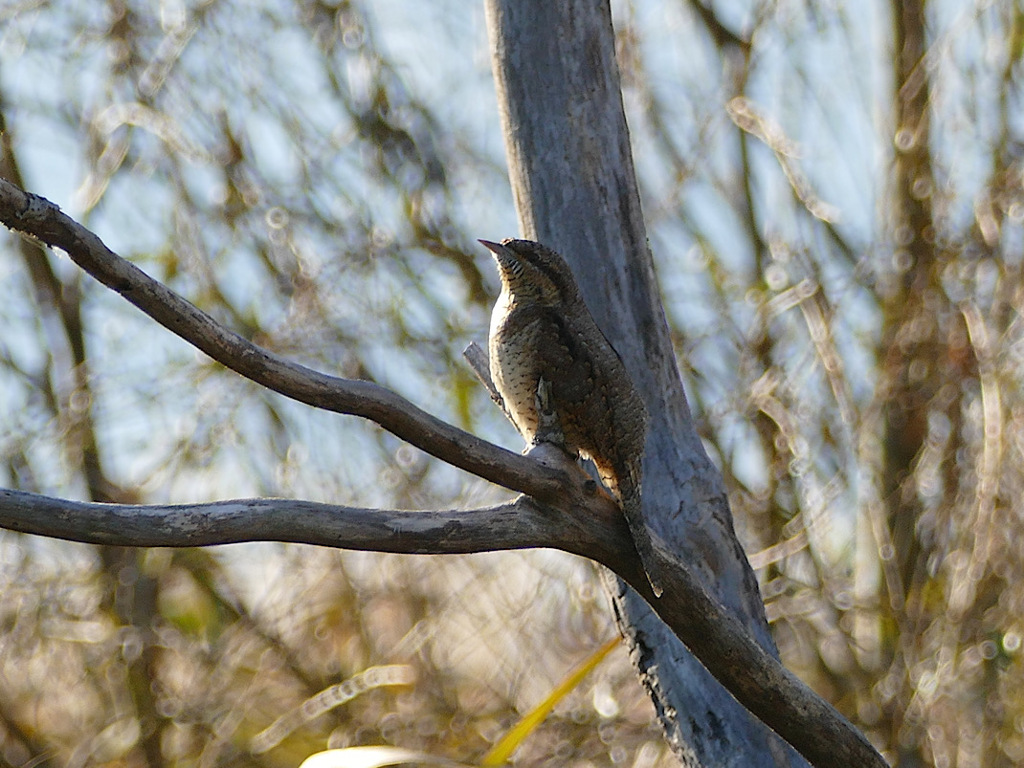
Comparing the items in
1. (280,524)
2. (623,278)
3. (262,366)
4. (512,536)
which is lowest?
(512,536)

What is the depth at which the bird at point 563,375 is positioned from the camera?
2455 millimetres

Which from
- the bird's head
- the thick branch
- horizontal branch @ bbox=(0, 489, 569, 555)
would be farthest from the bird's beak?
horizontal branch @ bbox=(0, 489, 569, 555)

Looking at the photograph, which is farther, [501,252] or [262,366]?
[501,252]

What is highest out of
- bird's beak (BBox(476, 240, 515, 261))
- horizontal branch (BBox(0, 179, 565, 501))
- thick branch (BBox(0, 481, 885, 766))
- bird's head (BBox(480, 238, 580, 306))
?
bird's beak (BBox(476, 240, 515, 261))

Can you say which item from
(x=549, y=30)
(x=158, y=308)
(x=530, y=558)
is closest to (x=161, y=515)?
(x=158, y=308)

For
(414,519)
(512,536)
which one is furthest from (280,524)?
(512,536)

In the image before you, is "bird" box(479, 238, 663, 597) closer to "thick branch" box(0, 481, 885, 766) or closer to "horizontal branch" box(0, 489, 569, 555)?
"thick branch" box(0, 481, 885, 766)

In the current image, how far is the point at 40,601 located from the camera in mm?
4844

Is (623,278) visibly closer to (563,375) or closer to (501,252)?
(501,252)

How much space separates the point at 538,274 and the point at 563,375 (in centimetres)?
31

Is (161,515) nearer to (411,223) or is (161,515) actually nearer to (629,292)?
(629,292)

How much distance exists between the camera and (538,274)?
8.86 feet

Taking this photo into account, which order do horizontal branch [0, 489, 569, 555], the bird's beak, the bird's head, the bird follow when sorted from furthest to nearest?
1. the bird's beak
2. the bird's head
3. the bird
4. horizontal branch [0, 489, 569, 555]

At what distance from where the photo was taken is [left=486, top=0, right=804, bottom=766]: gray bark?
2.73 meters
